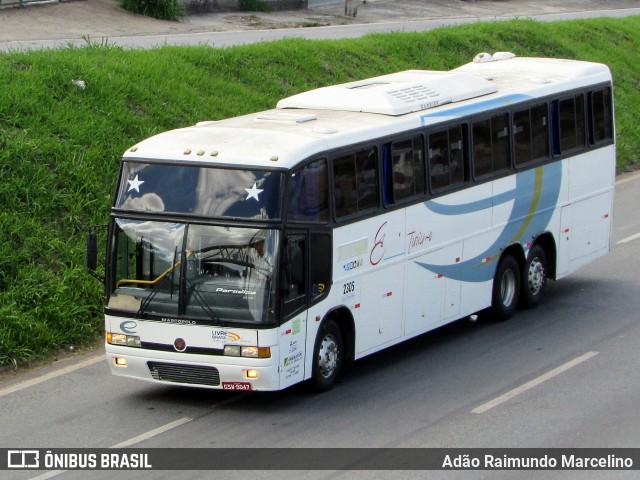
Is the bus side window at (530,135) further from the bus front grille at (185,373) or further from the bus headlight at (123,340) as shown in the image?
the bus headlight at (123,340)

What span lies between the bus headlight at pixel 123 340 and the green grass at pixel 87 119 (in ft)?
6.81

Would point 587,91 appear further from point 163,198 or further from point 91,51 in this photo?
point 91,51

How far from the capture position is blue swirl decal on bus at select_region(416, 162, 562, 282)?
1460cm

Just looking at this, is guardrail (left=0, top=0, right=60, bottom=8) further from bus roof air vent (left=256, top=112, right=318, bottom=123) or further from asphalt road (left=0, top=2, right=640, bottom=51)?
bus roof air vent (left=256, top=112, right=318, bottom=123)

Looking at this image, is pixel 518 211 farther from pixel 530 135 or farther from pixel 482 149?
pixel 482 149

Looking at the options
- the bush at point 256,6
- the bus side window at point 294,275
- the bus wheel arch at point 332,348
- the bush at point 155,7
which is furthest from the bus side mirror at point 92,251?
the bush at point 256,6

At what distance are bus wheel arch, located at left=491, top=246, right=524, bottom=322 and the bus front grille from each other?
16.3 ft

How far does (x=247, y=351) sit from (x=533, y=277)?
600 centimetres

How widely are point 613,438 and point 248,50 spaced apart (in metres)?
14.8

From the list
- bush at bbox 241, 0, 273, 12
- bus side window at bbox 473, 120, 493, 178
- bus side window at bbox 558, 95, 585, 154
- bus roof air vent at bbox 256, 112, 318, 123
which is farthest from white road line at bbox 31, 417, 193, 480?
bush at bbox 241, 0, 273, 12

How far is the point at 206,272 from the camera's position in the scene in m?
11.6

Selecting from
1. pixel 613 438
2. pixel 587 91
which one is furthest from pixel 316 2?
pixel 613 438

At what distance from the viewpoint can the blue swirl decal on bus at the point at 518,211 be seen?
47.9 feet

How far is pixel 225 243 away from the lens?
11.6m
